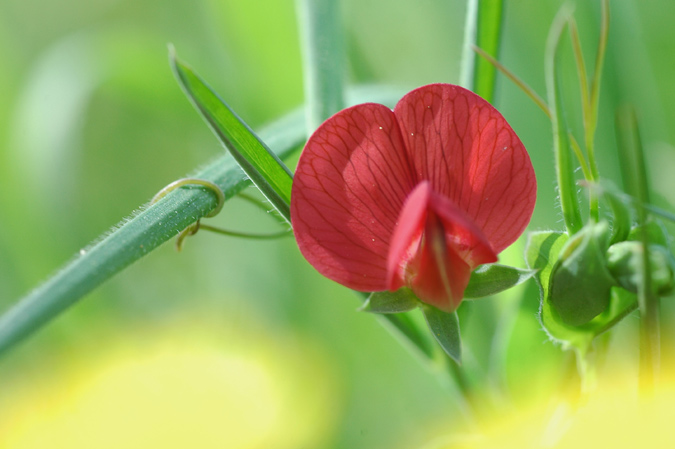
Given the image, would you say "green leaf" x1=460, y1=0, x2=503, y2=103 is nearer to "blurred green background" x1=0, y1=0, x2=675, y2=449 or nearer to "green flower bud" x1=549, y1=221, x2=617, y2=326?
"green flower bud" x1=549, y1=221, x2=617, y2=326

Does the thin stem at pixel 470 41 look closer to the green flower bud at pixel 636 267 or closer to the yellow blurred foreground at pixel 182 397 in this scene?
the green flower bud at pixel 636 267

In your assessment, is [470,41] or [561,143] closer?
[561,143]

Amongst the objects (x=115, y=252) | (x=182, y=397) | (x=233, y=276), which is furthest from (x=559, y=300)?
(x=233, y=276)

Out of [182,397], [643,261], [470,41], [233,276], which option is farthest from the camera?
[233,276]

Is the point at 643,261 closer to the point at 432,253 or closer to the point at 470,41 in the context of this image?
A: the point at 432,253

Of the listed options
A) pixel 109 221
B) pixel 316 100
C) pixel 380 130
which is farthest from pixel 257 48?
pixel 380 130

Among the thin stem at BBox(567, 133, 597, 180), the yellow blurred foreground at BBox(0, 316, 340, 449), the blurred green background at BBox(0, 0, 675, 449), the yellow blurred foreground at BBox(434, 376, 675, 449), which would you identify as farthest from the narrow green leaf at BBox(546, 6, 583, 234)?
the yellow blurred foreground at BBox(0, 316, 340, 449)

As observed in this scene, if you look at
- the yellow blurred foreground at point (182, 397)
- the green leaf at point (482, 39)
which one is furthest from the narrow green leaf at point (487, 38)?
the yellow blurred foreground at point (182, 397)
